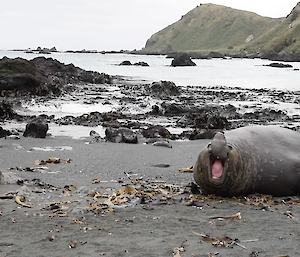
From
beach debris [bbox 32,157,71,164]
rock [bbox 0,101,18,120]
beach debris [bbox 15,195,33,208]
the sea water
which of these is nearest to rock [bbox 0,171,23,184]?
beach debris [bbox 15,195,33,208]

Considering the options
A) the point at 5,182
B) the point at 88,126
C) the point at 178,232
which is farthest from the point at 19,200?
the point at 88,126

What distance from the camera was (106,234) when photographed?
3617 millimetres

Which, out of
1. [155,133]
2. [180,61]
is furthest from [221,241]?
[180,61]

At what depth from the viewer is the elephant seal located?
192 inches

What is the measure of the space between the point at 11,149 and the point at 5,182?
8.82 feet

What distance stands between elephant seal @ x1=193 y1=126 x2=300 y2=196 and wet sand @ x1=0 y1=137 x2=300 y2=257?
205 mm

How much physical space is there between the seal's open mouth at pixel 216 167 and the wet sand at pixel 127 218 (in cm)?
28

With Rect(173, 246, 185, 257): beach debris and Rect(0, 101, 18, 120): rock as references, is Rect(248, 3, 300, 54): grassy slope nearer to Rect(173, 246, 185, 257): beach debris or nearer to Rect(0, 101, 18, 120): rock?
Rect(0, 101, 18, 120): rock

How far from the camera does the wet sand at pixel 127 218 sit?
330 cm

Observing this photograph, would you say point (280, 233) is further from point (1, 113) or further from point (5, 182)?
point (1, 113)

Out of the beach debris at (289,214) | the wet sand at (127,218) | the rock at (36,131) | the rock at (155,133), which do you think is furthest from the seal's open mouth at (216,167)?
the rock at (36,131)

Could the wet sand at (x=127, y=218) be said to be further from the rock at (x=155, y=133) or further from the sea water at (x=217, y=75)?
the sea water at (x=217, y=75)

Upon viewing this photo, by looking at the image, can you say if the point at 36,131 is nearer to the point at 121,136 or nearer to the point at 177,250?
the point at 121,136

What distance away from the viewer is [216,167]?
492 centimetres
